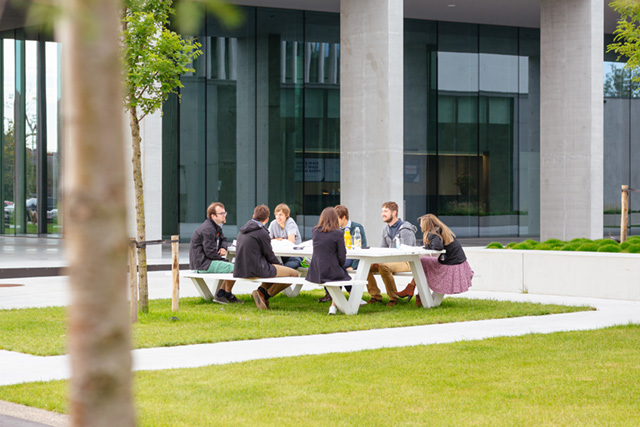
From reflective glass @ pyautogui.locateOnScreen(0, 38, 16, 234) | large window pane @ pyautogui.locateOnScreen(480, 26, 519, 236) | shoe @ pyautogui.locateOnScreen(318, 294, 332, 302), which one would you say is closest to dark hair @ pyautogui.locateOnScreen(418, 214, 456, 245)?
shoe @ pyautogui.locateOnScreen(318, 294, 332, 302)

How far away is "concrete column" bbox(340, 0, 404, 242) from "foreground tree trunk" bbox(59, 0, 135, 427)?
1908 centimetres

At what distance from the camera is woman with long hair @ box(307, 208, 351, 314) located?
37.0ft

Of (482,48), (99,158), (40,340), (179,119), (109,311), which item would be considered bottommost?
(40,340)

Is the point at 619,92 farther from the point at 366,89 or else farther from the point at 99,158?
the point at 99,158

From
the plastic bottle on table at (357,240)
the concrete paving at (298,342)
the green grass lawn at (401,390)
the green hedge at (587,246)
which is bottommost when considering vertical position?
the concrete paving at (298,342)

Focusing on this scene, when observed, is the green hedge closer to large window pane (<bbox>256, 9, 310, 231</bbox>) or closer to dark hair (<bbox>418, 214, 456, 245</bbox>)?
dark hair (<bbox>418, 214, 456, 245</bbox>)

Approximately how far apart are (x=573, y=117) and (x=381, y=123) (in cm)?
559

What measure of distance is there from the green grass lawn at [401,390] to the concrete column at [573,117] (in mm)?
15175

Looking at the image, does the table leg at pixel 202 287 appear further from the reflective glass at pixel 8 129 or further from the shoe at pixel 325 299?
the reflective glass at pixel 8 129

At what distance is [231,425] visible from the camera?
18.6ft

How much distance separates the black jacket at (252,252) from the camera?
38.7 feet

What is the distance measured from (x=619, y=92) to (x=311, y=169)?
13015 millimetres

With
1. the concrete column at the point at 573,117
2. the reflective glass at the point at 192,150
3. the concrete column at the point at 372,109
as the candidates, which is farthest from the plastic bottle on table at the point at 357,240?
the reflective glass at the point at 192,150

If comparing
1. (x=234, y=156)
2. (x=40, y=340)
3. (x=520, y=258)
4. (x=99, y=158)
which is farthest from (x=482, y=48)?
(x=99, y=158)
